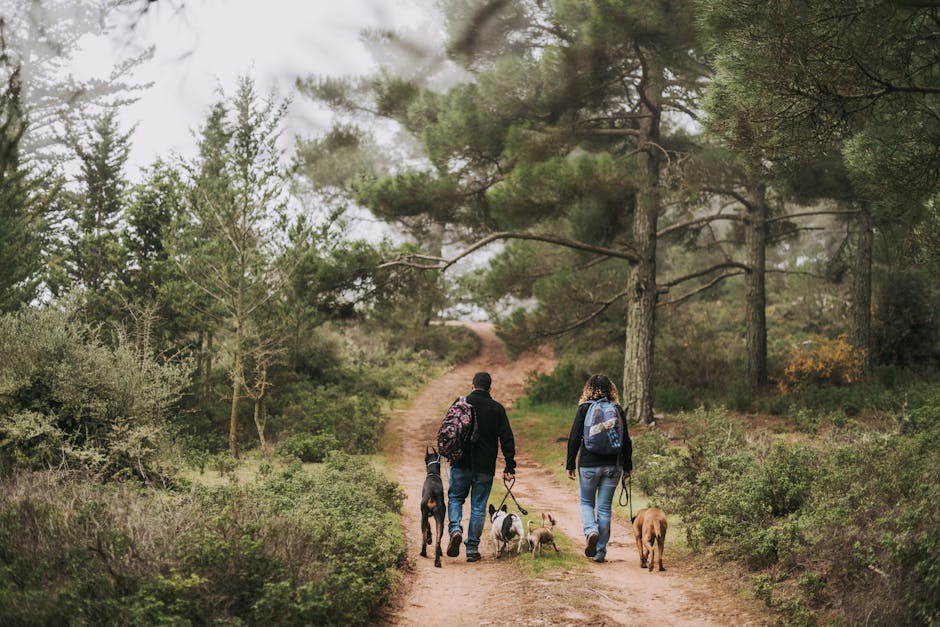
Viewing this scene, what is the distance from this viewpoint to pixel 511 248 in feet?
62.2

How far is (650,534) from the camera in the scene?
7.21 metres

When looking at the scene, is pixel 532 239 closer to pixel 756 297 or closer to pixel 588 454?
pixel 756 297

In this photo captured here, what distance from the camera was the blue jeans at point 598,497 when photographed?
286 inches

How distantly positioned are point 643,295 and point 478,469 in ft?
33.7

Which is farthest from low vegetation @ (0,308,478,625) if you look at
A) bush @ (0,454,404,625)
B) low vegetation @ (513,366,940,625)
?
low vegetation @ (513,366,940,625)

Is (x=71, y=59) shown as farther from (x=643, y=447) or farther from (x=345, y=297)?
(x=345, y=297)

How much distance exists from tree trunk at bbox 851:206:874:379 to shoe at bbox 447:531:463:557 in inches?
564

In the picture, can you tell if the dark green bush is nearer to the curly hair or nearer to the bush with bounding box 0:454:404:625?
the curly hair

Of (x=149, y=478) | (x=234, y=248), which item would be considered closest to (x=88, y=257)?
(x=234, y=248)

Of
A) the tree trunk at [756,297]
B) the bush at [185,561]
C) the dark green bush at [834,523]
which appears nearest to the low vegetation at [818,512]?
the dark green bush at [834,523]

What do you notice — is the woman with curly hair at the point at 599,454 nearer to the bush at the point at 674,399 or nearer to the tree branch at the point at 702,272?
the tree branch at the point at 702,272

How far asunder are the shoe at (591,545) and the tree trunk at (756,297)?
512 inches

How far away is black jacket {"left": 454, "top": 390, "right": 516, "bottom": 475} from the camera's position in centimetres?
738

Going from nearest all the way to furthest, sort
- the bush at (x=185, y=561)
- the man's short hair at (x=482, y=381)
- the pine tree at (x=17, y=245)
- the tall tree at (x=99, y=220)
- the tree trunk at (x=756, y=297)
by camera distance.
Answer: the bush at (x=185, y=561), the man's short hair at (x=482, y=381), the pine tree at (x=17, y=245), the tall tree at (x=99, y=220), the tree trunk at (x=756, y=297)
